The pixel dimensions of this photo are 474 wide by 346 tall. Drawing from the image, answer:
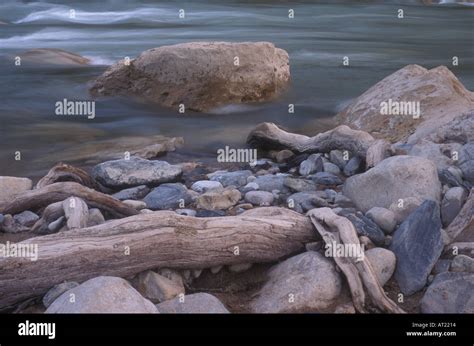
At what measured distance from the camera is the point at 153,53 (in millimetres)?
9891

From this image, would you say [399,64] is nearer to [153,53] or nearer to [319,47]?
[319,47]

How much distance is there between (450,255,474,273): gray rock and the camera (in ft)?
14.1

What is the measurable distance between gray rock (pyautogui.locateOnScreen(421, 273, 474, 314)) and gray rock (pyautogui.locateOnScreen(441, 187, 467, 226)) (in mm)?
837

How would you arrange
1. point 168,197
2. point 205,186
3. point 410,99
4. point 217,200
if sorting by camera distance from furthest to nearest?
point 410,99, point 205,186, point 168,197, point 217,200

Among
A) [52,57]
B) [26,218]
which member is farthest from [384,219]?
[52,57]

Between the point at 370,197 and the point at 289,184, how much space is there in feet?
2.69

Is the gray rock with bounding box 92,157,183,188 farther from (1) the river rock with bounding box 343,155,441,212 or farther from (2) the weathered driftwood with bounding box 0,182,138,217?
(1) the river rock with bounding box 343,155,441,212

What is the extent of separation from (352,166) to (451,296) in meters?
2.27

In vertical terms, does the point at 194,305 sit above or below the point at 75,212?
below

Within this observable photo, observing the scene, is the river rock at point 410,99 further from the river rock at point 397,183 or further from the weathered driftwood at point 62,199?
the weathered driftwood at point 62,199

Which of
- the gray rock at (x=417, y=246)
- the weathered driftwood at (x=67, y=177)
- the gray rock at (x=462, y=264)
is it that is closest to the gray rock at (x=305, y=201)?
the gray rock at (x=417, y=246)

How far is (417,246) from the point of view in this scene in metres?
4.43

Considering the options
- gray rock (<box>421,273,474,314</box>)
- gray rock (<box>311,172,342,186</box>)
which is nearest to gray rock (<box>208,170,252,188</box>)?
gray rock (<box>311,172,342,186</box>)

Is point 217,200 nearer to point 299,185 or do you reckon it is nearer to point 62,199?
point 299,185
